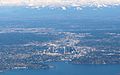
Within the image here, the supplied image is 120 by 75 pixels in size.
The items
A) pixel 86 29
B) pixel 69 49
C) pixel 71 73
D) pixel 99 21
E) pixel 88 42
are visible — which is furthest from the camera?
pixel 99 21

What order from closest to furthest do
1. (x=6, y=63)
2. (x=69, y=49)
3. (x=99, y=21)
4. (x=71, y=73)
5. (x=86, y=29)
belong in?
(x=71, y=73)
(x=6, y=63)
(x=69, y=49)
(x=86, y=29)
(x=99, y=21)

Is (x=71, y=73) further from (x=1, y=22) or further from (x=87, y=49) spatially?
(x=1, y=22)

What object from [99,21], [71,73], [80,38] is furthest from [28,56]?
[99,21]

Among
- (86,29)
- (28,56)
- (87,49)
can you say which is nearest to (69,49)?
(87,49)

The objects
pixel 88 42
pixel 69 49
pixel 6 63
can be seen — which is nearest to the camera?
pixel 6 63

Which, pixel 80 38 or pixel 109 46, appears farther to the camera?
pixel 80 38

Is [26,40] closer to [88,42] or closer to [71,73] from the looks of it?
[88,42]
